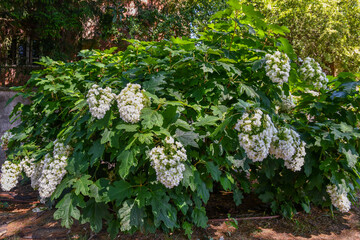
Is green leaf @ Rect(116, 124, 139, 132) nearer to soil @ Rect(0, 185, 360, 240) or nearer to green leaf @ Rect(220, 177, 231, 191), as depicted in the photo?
green leaf @ Rect(220, 177, 231, 191)

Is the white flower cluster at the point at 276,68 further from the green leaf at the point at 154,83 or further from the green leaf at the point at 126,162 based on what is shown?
the green leaf at the point at 126,162

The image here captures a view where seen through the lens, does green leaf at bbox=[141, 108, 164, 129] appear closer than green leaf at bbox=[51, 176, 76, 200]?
Yes

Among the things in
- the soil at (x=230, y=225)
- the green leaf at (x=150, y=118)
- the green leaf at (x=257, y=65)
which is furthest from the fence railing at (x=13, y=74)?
the green leaf at (x=257, y=65)

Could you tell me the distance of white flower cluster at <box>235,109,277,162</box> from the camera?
1940 millimetres

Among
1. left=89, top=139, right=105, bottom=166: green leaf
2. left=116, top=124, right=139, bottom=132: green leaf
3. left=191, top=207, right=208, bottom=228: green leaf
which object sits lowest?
left=191, top=207, right=208, bottom=228: green leaf

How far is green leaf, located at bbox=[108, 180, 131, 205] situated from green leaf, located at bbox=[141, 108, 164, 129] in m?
0.65

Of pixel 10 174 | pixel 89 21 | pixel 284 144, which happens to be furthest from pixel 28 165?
pixel 89 21

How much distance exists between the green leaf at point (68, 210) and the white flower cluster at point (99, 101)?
81 centimetres

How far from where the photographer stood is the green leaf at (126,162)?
206 cm

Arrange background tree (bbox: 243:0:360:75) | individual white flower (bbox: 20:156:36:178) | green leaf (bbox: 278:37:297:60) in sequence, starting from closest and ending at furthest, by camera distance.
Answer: green leaf (bbox: 278:37:297:60) < individual white flower (bbox: 20:156:36:178) < background tree (bbox: 243:0:360:75)

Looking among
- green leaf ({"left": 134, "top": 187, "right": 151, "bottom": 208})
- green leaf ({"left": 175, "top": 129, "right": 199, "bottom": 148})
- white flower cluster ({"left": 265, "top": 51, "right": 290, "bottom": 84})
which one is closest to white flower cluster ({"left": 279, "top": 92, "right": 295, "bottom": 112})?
white flower cluster ({"left": 265, "top": 51, "right": 290, "bottom": 84})

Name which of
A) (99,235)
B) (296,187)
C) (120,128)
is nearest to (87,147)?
(120,128)

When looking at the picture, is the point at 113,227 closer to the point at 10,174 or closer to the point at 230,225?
the point at 230,225

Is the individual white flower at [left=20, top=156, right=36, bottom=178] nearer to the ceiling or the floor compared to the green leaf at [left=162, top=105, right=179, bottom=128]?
nearer to the floor
